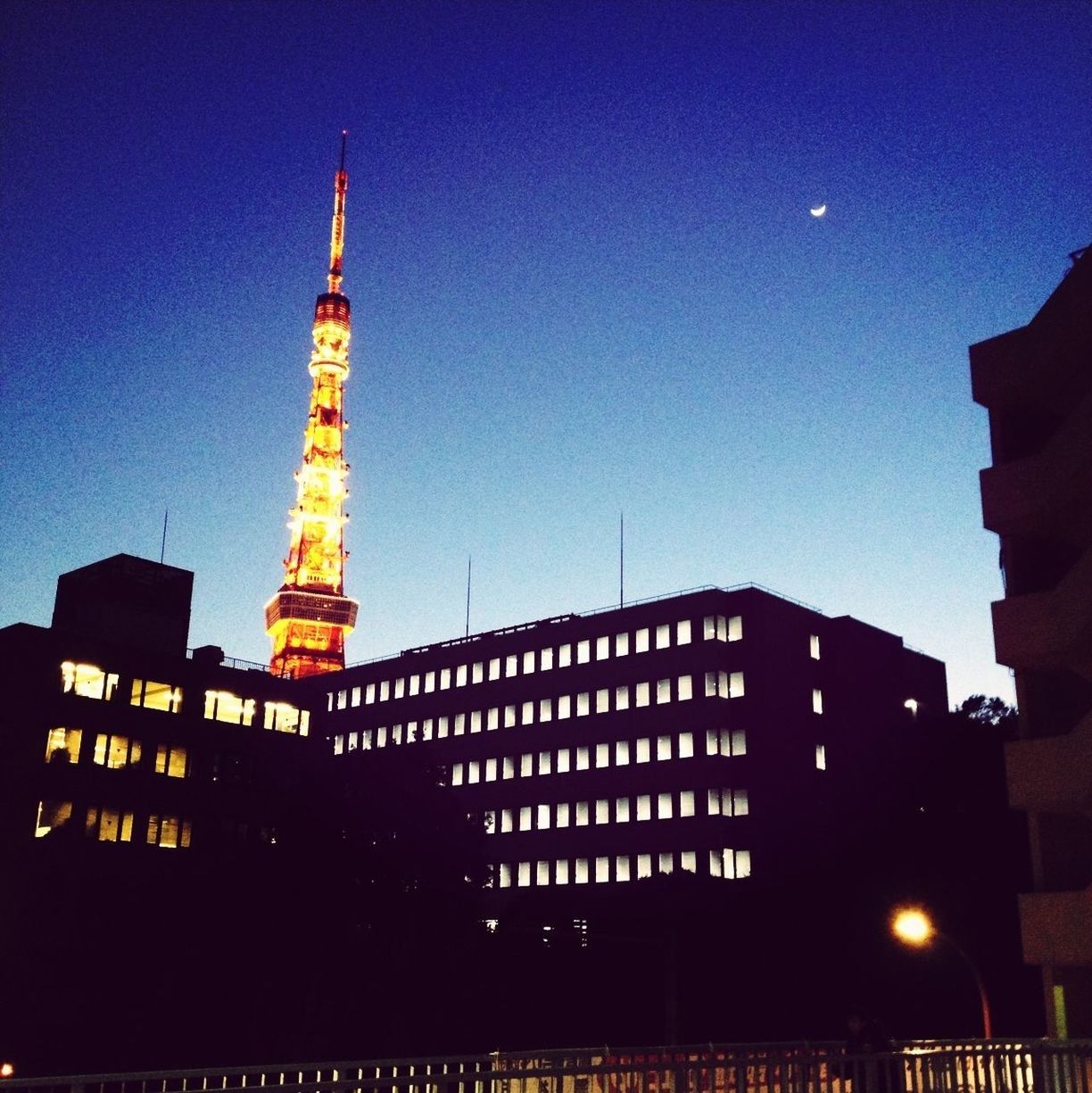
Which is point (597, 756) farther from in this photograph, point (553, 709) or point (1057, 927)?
point (1057, 927)

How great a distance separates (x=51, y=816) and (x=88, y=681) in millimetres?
7948

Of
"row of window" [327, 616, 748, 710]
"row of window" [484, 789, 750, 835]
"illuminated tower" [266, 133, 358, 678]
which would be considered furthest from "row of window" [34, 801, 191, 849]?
"illuminated tower" [266, 133, 358, 678]

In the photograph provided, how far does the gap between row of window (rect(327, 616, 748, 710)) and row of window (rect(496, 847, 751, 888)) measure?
575 inches

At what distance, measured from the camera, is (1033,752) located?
1437 inches

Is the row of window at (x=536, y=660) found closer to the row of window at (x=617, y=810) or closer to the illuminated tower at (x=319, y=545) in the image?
the row of window at (x=617, y=810)

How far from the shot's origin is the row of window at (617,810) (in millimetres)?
89812

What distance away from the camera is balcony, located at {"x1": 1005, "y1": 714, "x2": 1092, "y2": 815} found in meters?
34.8

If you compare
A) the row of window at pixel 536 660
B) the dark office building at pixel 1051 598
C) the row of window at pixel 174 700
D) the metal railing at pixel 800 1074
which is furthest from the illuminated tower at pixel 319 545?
the metal railing at pixel 800 1074

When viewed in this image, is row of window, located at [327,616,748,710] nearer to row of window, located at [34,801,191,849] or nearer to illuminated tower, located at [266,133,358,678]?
row of window, located at [34,801,191,849]

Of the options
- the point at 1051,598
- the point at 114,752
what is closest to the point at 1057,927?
the point at 1051,598

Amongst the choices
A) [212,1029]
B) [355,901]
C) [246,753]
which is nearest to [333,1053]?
[212,1029]

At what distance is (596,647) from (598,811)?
39.7 ft

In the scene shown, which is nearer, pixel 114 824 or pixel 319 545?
pixel 114 824

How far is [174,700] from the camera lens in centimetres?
7994
